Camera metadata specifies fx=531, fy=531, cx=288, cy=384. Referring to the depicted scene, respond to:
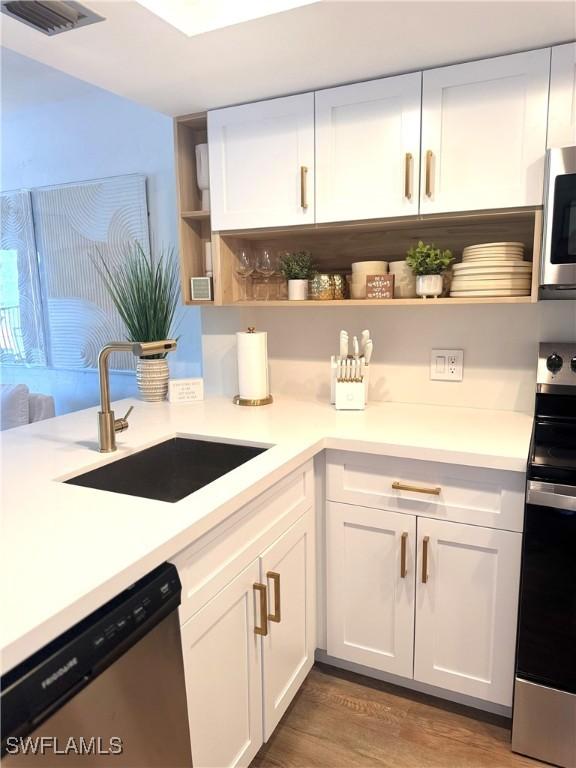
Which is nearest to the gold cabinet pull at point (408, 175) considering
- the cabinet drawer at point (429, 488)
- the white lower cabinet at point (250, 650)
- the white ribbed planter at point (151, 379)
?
the cabinet drawer at point (429, 488)

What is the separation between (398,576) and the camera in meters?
1.70

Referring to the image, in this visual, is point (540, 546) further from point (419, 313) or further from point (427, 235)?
point (427, 235)

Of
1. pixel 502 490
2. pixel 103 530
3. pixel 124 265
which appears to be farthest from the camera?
pixel 124 265

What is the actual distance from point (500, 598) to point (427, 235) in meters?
1.27

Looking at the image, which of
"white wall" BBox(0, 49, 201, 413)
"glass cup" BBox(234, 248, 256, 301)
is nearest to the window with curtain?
"white wall" BBox(0, 49, 201, 413)

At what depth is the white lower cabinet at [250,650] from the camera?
3.89 ft

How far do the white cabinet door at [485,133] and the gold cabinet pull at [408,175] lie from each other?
0.04 meters

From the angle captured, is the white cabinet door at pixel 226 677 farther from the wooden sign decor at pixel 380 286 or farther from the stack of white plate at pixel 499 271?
the stack of white plate at pixel 499 271

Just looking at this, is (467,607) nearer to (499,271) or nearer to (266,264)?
(499,271)

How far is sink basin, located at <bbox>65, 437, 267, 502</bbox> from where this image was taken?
4.85 feet

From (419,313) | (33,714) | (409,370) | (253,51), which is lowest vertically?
(33,714)

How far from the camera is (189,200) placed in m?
2.19

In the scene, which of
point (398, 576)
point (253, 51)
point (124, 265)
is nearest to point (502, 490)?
point (398, 576)

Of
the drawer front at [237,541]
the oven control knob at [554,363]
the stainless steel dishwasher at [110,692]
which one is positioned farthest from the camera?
the oven control knob at [554,363]
